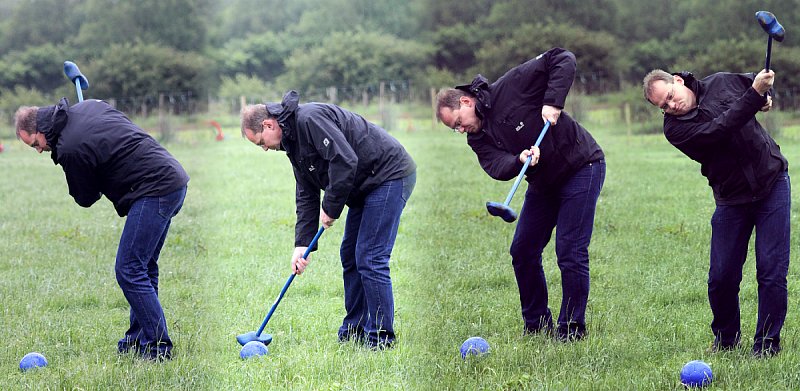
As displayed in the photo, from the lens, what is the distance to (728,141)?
3.73 meters

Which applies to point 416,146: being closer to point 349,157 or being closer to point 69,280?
point 69,280

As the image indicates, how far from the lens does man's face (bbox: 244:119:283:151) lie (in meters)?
3.94

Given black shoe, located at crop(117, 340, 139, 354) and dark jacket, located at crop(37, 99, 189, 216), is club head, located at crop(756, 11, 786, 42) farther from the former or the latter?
black shoe, located at crop(117, 340, 139, 354)

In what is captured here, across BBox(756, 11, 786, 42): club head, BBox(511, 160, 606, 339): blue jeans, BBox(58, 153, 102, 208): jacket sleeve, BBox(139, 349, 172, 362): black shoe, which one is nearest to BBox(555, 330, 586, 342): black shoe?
BBox(511, 160, 606, 339): blue jeans

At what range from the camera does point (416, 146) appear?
12352 mm

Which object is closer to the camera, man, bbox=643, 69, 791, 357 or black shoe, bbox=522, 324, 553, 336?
man, bbox=643, 69, 791, 357

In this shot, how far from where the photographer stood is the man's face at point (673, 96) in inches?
148

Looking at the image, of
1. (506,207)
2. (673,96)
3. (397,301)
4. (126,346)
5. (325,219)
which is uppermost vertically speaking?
(673,96)

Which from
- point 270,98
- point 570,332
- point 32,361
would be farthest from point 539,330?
point 270,98

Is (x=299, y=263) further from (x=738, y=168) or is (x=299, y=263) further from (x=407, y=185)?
(x=738, y=168)

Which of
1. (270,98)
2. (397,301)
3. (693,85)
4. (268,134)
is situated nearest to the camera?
(693,85)

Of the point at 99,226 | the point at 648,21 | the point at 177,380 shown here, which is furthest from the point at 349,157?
the point at 648,21

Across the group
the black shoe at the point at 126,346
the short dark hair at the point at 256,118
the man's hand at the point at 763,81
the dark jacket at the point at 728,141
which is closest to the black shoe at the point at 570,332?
the dark jacket at the point at 728,141

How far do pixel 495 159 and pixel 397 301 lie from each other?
1366mm
